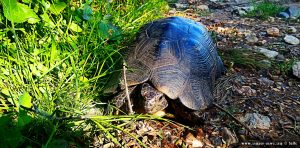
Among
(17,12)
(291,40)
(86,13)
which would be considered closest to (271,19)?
(291,40)

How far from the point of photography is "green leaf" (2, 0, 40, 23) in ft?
5.68

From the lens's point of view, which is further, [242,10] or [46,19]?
[242,10]

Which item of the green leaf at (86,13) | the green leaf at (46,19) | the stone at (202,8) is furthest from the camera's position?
the stone at (202,8)

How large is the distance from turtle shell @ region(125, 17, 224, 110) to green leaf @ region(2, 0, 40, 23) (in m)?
0.63

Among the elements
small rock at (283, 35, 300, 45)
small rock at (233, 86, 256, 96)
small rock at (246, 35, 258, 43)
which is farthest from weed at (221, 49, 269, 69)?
small rock at (283, 35, 300, 45)

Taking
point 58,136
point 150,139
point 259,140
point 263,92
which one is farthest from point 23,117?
point 263,92

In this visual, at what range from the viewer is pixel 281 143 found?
1.75 metres

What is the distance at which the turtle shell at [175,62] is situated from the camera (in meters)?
1.85

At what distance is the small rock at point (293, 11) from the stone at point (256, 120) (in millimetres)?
2422

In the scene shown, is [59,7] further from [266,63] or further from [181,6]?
[181,6]

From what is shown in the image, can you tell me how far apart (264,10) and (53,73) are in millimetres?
3037

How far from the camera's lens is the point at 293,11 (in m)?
3.98

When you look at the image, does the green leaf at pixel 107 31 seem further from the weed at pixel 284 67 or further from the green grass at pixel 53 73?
the weed at pixel 284 67

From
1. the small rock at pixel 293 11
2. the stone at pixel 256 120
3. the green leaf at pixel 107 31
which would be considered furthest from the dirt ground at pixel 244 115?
the small rock at pixel 293 11
